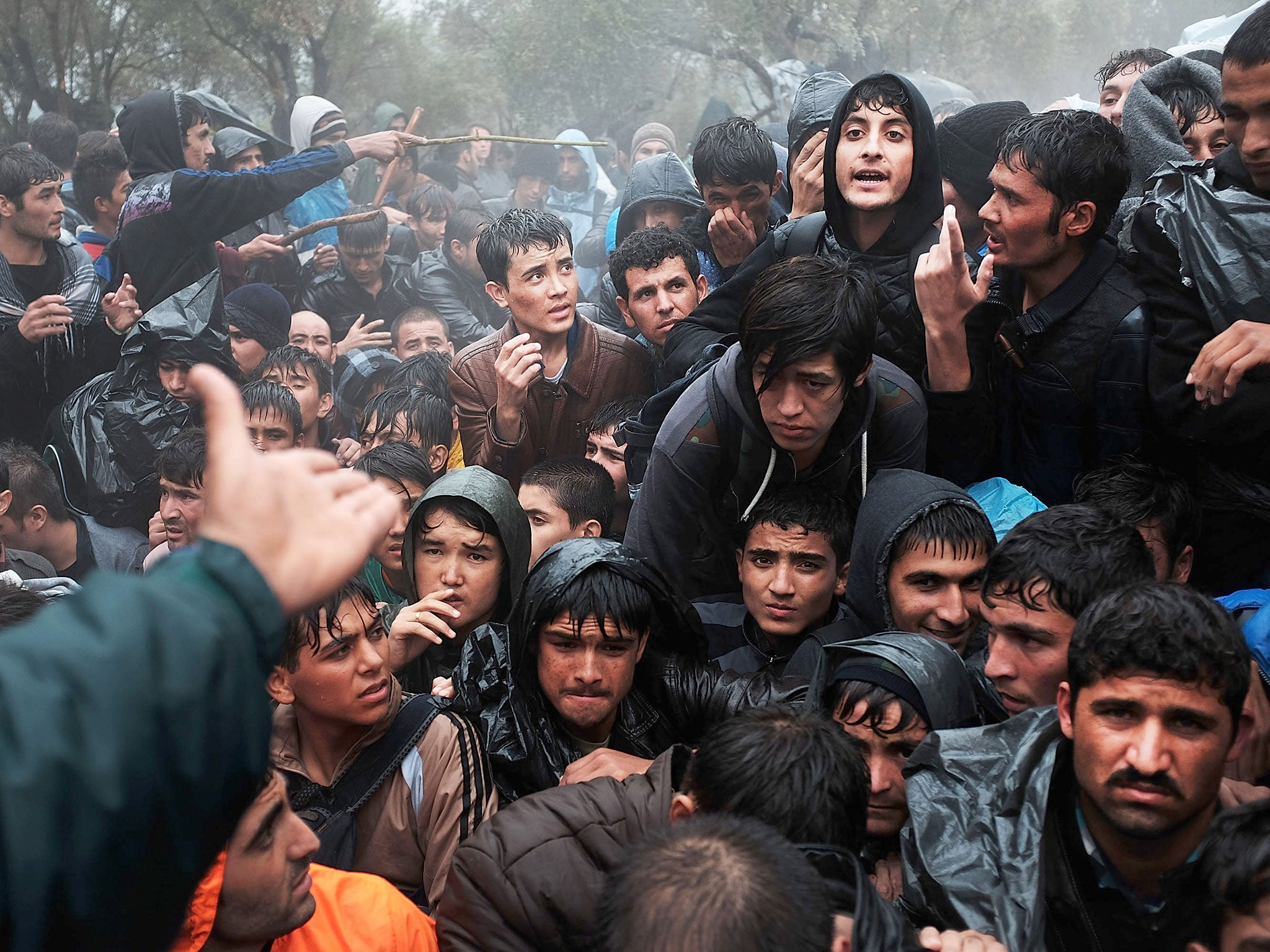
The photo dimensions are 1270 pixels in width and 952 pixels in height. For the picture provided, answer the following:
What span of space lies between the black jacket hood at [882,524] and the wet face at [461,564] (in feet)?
3.71

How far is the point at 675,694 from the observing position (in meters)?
2.82

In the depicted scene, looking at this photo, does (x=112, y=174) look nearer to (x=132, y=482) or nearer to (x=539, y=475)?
(x=132, y=482)

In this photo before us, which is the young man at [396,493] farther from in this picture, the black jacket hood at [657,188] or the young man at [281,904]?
the black jacket hood at [657,188]

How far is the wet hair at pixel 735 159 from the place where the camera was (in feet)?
14.3

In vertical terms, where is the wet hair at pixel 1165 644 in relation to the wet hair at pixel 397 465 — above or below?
below

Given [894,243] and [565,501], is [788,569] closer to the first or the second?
[565,501]

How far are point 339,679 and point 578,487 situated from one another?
143cm

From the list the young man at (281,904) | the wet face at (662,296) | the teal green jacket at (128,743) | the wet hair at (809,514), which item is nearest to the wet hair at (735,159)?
the wet face at (662,296)

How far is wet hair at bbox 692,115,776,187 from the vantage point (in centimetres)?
435

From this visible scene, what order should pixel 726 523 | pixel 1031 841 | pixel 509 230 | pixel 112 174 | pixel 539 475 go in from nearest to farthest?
pixel 1031 841 < pixel 726 523 < pixel 539 475 < pixel 509 230 < pixel 112 174

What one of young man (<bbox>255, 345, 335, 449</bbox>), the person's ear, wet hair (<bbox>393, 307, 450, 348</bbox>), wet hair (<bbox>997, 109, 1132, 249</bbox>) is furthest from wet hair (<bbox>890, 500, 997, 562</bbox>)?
wet hair (<bbox>393, 307, 450, 348</bbox>)

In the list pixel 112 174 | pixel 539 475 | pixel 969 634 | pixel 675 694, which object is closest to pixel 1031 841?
pixel 969 634

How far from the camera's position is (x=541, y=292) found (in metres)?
4.23

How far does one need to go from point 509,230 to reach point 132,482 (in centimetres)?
203
